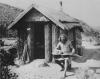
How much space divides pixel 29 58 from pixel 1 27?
32.4 feet

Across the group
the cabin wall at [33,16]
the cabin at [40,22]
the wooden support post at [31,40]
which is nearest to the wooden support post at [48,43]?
the cabin at [40,22]

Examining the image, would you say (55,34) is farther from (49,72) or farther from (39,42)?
(49,72)

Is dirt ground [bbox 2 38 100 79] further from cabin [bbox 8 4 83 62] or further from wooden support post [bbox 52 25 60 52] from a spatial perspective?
wooden support post [bbox 52 25 60 52]

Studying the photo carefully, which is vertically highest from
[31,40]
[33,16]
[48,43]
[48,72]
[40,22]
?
[33,16]

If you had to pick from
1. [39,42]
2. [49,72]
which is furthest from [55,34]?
[49,72]

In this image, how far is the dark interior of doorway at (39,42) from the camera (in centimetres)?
1839

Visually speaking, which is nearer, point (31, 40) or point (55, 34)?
point (55, 34)

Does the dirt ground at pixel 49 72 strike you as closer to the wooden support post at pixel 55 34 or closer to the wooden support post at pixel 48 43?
the wooden support post at pixel 48 43

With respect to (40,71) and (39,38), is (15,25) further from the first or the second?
(40,71)

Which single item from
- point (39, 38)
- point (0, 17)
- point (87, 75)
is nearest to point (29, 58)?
point (39, 38)

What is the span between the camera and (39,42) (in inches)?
734

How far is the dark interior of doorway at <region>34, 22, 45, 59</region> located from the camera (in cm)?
1839

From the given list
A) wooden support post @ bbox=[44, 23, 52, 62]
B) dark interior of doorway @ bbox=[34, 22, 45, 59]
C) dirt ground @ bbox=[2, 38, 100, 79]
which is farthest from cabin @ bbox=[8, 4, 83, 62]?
dirt ground @ bbox=[2, 38, 100, 79]

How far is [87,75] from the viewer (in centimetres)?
1091
